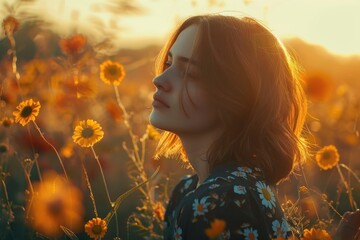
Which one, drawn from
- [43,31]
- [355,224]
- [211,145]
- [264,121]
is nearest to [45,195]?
[211,145]

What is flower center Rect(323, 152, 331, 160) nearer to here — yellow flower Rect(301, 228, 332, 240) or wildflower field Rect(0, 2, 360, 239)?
wildflower field Rect(0, 2, 360, 239)

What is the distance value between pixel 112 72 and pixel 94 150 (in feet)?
3.88

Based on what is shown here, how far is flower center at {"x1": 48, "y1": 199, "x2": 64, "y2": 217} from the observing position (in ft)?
7.25

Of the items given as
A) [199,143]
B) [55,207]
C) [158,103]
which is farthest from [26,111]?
[199,143]

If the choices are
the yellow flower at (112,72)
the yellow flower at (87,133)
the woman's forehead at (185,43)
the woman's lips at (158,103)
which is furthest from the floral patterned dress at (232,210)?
the yellow flower at (112,72)

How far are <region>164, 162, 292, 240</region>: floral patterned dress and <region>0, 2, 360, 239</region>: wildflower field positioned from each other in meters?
0.09

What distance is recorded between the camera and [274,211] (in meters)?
2.01

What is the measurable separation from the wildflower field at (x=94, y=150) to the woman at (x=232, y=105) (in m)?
0.11

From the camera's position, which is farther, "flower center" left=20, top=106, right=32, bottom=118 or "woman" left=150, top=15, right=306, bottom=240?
"flower center" left=20, top=106, right=32, bottom=118

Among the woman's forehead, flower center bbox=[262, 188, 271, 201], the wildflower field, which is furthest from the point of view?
the wildflower field

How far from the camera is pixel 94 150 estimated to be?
4.18m

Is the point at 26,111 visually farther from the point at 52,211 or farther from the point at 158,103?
the point at 158,103

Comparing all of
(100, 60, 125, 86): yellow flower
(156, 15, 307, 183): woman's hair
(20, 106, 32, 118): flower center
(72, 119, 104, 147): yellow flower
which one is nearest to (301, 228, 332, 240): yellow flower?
(156, 15, 307, 183): woman's hair

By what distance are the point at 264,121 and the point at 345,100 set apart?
2571 millimetres
